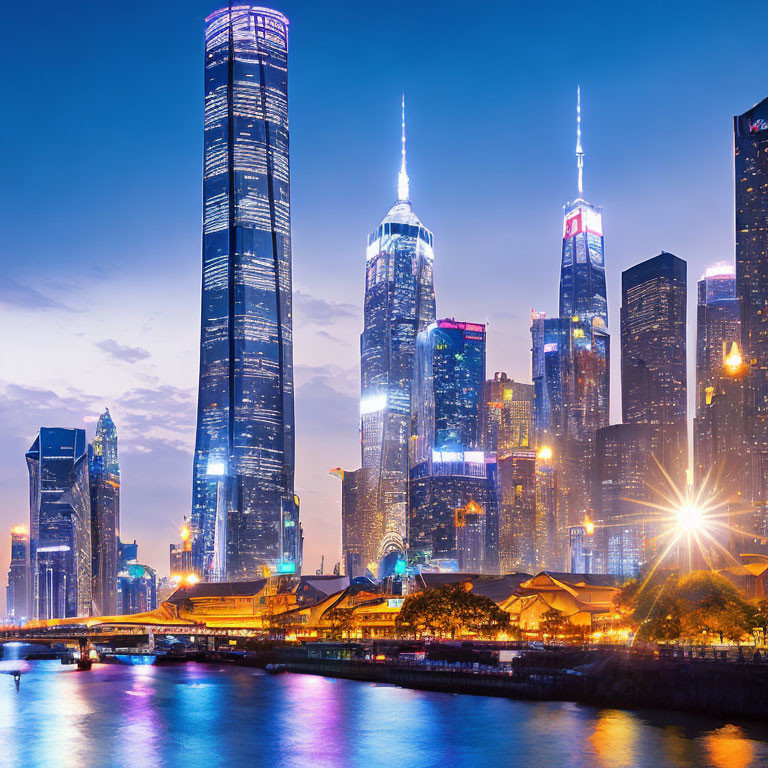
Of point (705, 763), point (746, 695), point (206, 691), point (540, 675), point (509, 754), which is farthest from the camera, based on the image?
point (206, 691)

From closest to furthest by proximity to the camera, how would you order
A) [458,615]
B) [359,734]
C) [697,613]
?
[359,734], [697,613], [458,615]

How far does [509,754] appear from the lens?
316 ft

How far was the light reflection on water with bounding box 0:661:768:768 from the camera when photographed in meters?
93.9

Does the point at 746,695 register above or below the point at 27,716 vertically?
above

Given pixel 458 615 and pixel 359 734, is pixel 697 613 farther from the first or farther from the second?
pixel 359 734

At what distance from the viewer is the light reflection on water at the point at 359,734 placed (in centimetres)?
9394

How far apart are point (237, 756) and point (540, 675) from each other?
45.7 meters

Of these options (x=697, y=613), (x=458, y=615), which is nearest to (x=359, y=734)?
(x=697, y=613)

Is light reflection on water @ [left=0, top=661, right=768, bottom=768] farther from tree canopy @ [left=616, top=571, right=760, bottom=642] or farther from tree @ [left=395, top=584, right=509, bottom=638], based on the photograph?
tree @ [left=395, top=584, right=509, bottom=638]

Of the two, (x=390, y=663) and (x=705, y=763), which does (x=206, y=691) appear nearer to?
(x=390, y=663)

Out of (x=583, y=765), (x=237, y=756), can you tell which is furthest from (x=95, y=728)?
(x=583, y=765)

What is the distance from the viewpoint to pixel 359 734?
110938mm

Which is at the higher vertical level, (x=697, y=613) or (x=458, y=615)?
(x=697, y=613)

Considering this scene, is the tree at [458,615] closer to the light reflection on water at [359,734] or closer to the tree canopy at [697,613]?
the tree canopy at [697,613]
